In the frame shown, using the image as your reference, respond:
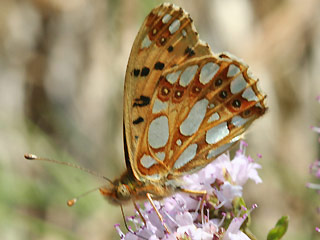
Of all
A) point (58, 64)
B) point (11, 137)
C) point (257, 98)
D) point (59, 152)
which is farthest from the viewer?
point (58, 64)

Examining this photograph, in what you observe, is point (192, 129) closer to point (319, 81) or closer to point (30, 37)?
point (319, 81)

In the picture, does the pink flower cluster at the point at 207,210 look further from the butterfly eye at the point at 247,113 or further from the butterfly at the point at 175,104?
the butterfly eye at the point at 247,113

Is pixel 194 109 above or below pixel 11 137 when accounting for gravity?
above

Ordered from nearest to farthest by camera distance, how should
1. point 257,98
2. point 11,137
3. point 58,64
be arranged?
1. point 257,98
2. point 11,137
3. point 58,64

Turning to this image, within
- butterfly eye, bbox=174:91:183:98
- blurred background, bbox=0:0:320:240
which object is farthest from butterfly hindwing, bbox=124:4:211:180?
blurred background, bbox=0:0:320:240

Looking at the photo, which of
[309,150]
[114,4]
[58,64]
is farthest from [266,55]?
[58,64]

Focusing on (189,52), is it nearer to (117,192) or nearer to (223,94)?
(223,94)
